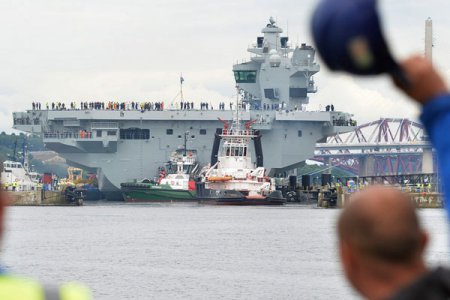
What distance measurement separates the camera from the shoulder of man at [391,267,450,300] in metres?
2.44

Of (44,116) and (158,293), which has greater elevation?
(44,116)

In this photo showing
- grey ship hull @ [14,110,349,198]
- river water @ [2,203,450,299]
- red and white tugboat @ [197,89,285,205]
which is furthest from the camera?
grey ship hull @ [14,110,349,198]

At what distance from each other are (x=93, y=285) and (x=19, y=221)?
4214 cm

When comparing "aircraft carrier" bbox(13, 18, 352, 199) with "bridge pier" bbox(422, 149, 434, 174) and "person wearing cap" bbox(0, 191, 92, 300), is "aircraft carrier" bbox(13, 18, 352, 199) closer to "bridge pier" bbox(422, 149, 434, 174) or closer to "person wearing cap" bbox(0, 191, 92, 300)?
"bridge pier" bbox(422, 149, 434, 174)

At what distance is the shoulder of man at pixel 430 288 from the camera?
244cm

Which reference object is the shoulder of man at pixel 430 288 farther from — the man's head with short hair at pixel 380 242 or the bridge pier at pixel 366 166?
the bridge pier at pixel 366 166

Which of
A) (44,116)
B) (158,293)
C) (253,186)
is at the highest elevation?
(44,116)

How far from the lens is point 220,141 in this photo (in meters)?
104

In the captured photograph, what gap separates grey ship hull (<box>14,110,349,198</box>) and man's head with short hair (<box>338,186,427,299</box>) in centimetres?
10133

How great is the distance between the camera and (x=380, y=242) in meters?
2.52

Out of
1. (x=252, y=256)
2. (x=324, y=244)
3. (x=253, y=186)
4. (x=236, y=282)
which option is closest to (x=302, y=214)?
(x=253, y=186)

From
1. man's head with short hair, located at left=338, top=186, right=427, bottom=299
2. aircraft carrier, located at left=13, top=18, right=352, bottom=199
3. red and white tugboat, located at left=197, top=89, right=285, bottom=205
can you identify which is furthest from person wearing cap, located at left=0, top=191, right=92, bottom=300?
aircraft carrier, located at left=13, top=18, right=352, bottom=199

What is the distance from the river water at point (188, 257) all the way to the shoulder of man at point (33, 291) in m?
10.9

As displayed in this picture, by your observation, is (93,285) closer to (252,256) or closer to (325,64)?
(252,256)
